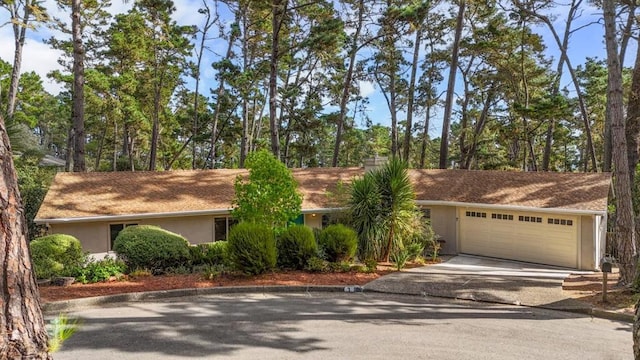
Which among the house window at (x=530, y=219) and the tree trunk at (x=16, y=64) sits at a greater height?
the tree trunk at (x=16, y=64)

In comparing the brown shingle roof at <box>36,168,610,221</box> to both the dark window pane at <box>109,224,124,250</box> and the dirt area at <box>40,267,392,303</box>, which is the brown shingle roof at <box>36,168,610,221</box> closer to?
the dark window pane at <box>109,224,124,250</box>

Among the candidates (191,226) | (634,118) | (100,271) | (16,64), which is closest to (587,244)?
(634,118)

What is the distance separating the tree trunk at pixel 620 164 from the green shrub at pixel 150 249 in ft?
38.7

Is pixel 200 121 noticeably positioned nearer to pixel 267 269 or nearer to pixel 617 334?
pixel 267 269

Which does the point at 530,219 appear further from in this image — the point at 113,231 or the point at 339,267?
the point at 113,231

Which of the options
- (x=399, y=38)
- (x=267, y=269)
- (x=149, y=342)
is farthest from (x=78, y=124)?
(x=399, y=38)

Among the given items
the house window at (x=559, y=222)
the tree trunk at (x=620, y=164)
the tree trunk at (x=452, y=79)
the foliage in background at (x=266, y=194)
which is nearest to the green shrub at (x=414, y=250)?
the foliage in background at (x=266, y=194)

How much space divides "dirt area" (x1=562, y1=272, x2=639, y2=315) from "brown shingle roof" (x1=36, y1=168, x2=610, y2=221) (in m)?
2.83

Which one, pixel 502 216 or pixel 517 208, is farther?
pixel 502 216

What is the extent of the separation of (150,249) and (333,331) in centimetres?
665

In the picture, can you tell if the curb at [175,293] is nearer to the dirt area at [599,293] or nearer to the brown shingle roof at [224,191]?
the brown shingle roof at [224,191]

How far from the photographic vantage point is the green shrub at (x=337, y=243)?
12609 mm

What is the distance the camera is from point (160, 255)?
1160 cm

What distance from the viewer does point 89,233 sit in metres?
13.7
